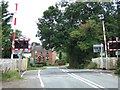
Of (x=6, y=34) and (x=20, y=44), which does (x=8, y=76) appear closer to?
(x=20, y=44)

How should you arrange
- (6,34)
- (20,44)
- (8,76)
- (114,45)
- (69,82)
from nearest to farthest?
(69,82) → (8,76) → (20,44) → (114,45) → (6,34)

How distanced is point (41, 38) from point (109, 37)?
46.1 ft

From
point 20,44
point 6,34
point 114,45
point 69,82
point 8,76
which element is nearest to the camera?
point 69,82

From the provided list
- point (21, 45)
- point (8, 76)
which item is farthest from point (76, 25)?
point (8, 76)

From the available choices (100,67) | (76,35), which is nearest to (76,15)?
(76,35)

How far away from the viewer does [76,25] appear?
5131cm

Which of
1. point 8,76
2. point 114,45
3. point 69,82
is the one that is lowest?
point 69,82

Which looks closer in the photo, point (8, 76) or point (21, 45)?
point (8, 76)

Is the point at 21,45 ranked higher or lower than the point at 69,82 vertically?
higher

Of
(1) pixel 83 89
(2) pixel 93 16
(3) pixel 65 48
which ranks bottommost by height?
(1) pixel 83 89

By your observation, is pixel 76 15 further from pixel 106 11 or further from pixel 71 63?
pixel 71 63

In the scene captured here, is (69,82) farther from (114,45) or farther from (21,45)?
(114,45)

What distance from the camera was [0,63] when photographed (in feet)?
79.4

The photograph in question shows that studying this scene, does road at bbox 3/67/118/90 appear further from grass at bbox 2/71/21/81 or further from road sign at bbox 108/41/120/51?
road sign at bbox 108/41/120/51
